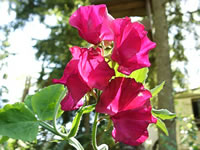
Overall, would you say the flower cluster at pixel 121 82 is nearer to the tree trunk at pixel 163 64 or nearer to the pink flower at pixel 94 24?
the pink flower at pixel 94 24

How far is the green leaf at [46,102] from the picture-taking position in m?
0.43

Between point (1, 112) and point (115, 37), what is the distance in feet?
0.67

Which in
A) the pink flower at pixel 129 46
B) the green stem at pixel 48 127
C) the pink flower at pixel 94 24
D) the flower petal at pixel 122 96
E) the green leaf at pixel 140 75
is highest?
the pink flower at pixel 94 24

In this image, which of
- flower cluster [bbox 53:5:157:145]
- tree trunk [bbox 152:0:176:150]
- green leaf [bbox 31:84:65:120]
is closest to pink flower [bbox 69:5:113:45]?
flower cluster [bbox 53:5:157:145]

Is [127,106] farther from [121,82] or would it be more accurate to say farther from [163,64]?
[163,64]

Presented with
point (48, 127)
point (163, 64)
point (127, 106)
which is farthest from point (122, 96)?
point (163, 64)

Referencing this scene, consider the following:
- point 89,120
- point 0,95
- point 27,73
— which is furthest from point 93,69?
point 27,73

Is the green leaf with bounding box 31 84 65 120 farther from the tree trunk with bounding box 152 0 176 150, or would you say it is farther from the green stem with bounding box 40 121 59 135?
the tree trunk with bounding box 152 0 176 150

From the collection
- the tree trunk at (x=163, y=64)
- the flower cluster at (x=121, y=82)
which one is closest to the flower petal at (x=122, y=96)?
the flower cluster at (x=121, y=82)

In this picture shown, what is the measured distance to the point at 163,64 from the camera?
370 cm

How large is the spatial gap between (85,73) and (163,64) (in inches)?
137

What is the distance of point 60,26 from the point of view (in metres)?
5.04

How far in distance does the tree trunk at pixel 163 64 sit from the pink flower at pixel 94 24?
9.55 feet

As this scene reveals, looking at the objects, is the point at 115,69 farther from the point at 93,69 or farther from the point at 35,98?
the point at 35,98
